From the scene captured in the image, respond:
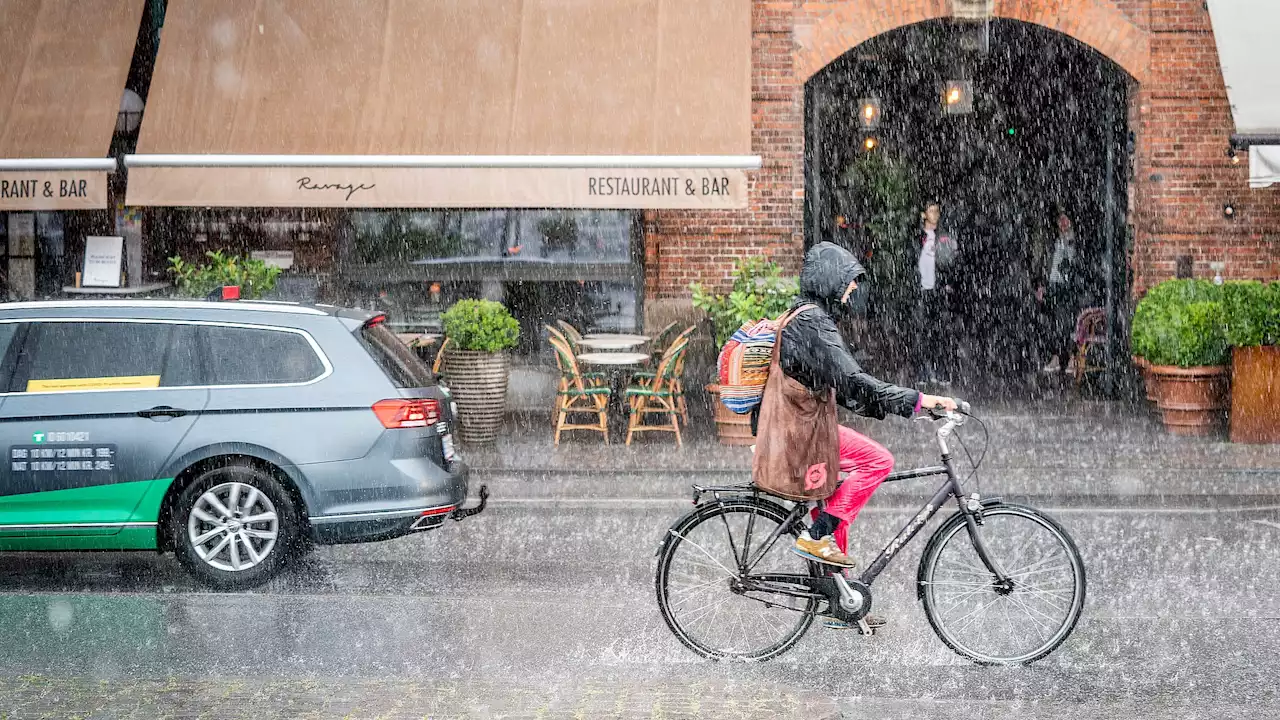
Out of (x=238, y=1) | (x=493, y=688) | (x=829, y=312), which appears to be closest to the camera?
(x=493, y=688)

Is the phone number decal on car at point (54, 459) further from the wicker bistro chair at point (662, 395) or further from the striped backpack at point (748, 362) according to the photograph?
the wicker bistro chair at point (662, 395)

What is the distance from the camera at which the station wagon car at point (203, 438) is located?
22.3 feet

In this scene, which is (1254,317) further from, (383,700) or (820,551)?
(383,700)

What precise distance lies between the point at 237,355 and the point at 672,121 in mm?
6156

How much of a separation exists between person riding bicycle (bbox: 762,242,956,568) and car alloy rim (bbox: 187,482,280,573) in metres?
2.97

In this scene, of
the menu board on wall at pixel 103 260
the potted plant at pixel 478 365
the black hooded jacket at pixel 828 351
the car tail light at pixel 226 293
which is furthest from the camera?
the menu board on wall at pixel 103 260

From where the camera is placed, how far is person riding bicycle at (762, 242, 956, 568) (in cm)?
523

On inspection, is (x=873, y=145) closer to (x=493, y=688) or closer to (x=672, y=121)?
(x=672, y=121)

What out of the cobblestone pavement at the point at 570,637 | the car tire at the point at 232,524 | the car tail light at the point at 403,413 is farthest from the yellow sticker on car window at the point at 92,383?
the car tail light at the point at 403,413

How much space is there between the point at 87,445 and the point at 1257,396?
9.66m

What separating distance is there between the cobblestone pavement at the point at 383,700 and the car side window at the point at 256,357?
2.17 metres

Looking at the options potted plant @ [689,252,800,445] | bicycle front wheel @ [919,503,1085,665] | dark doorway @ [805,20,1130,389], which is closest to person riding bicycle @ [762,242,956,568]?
bicycle front wheel @ [919,503,1085,665]

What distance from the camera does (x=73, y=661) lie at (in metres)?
5.54

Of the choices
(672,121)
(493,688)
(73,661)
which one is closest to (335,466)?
(73,661)
